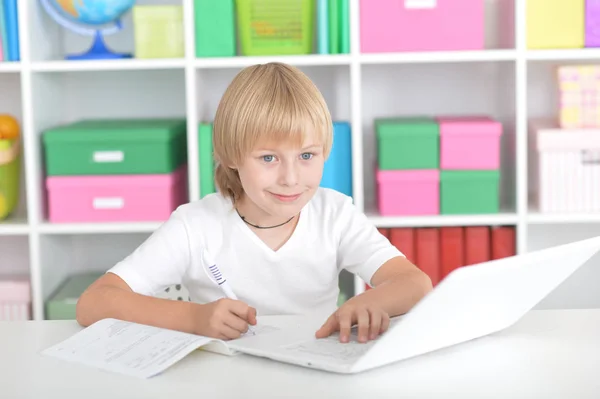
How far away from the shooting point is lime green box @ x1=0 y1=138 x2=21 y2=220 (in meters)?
2.61

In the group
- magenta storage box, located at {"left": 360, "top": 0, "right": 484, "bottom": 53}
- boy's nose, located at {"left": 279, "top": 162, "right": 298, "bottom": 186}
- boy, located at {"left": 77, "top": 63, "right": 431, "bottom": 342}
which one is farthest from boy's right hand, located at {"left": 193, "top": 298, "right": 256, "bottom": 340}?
magenta storage box, located at {"left": 360, "top": 0, "right": 484, "bottom": 53}

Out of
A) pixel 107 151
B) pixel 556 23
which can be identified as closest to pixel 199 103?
pixel 107 151

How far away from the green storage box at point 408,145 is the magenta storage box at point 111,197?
0.61 meters

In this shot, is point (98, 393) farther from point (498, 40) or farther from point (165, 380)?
point (498, 40)

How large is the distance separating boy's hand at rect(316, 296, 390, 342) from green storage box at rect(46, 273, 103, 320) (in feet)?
4.87

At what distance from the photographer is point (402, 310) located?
4.49 feet

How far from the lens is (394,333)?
1027 millimetres

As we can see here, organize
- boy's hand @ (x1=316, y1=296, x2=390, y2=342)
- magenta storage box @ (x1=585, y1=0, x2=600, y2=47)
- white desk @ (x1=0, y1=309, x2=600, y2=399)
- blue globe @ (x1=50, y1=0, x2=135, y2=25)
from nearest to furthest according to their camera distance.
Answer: white desk @ (x1=0, y1=309, x2=600, y2=399), boy's hand @ (x1=316, y1=296, x2=390, y2=342), magenta storage box @ (x1=585, y1=0, x2=600, y2=47), blue globe @ (x1=50, y1=0, x2=135, y2=25)

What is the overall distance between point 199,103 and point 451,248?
2.73 feet

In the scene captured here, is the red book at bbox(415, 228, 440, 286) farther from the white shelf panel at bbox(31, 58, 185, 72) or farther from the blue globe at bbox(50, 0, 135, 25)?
the blue globe at bbox(50, 0, 135, 25)

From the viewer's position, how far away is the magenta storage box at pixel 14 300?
8.79ft

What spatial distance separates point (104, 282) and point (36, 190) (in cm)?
126

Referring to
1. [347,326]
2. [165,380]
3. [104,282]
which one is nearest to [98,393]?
[165,380]

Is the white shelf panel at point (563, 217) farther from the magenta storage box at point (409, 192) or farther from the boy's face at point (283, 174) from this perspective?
the boy's face at point (283, 174)
